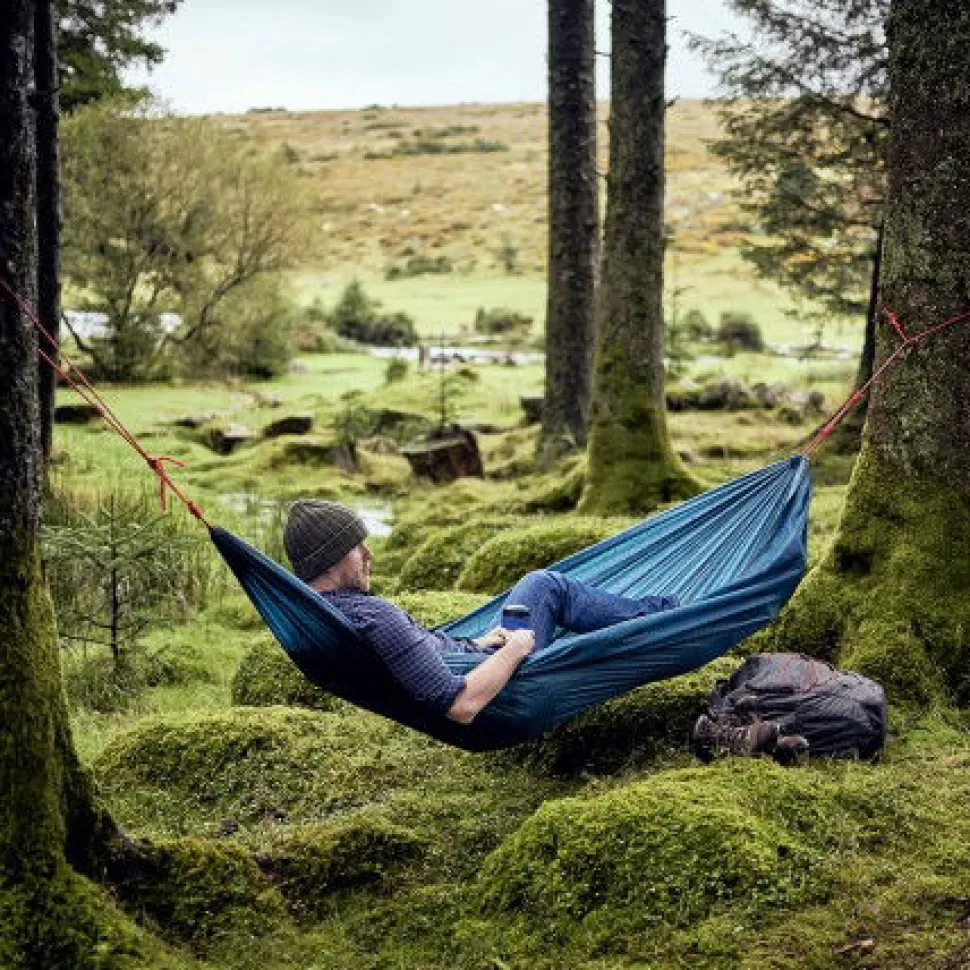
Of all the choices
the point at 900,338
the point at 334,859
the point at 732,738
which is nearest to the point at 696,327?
the point at 900,338

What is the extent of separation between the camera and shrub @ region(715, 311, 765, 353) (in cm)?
2302

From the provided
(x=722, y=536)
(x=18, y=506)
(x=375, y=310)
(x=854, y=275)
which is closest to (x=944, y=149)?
(x=722, y=536)

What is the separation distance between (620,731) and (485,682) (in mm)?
889

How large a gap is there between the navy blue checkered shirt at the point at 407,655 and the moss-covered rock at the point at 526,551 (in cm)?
290

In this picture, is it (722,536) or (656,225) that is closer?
(722,536)

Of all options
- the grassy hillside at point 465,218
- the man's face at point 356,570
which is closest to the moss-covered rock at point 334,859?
the man's face at point 356,570

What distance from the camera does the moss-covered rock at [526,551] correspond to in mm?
6762

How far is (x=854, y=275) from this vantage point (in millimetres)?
13414

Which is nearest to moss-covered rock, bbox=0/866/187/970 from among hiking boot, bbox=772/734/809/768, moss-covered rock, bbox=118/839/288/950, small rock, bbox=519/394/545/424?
moss-covered rock, bbox=118/839/288/950

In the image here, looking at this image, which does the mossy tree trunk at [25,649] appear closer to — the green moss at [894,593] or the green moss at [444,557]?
the green moss at [894,593]

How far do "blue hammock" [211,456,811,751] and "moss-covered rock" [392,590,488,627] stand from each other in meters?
0.92

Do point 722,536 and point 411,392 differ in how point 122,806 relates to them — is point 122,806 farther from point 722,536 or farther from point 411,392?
point 411,392

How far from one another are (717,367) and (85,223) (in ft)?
28.6

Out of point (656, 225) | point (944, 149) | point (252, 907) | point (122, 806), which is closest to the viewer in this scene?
point (252, 907)
